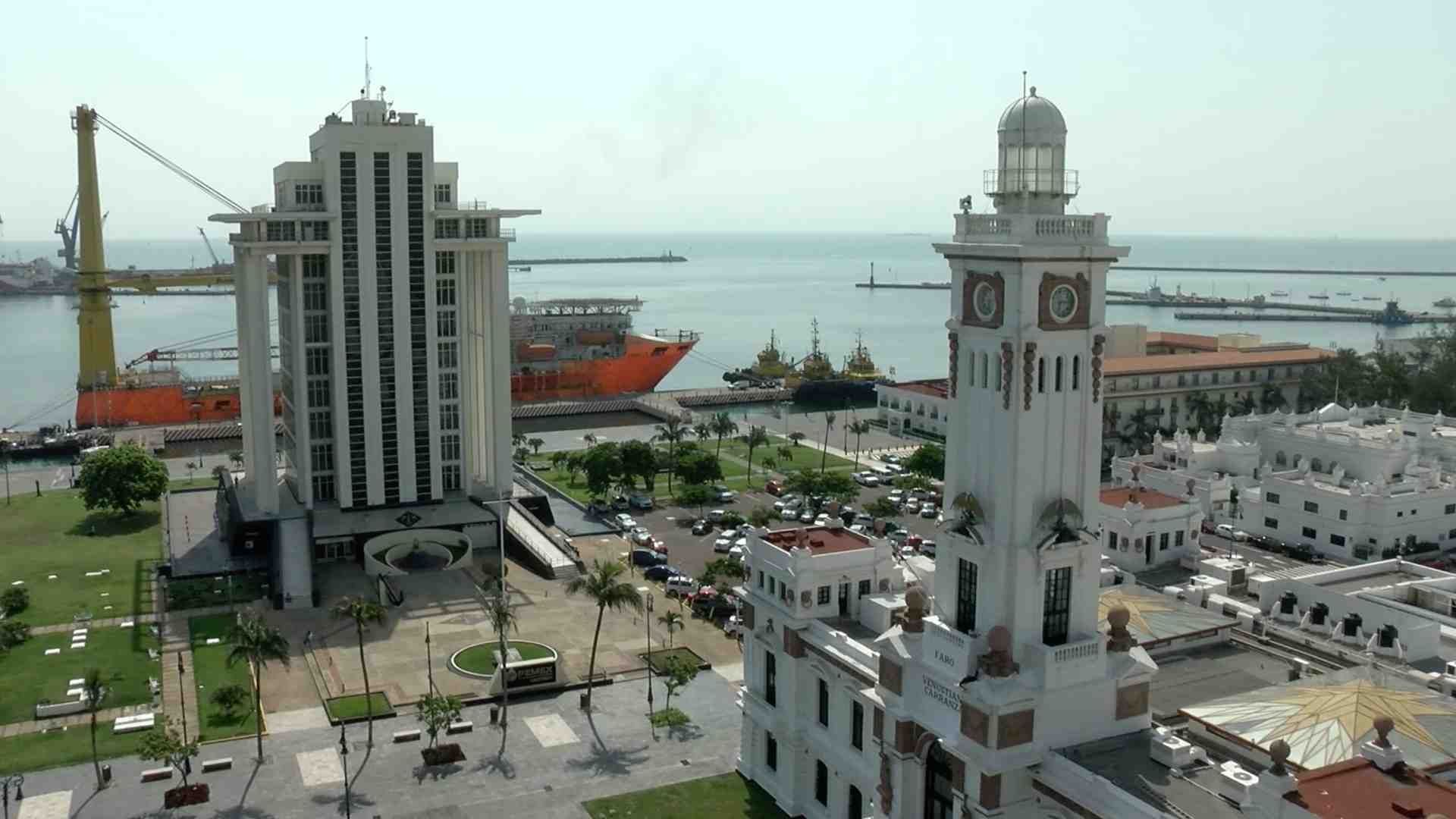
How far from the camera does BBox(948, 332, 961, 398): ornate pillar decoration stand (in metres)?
27.1

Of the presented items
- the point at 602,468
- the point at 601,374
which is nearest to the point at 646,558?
the point at 602,468

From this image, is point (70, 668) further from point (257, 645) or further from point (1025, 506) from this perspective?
point (1025, 506)

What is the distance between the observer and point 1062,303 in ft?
84.8

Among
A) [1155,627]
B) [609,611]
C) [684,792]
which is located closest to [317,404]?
[609,611]

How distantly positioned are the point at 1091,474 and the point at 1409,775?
26.4 ft

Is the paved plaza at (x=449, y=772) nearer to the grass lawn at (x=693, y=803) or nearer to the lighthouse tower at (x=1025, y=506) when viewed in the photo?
the grass lawn at (x=693, y=803)

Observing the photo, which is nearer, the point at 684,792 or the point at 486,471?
the point at 684,792

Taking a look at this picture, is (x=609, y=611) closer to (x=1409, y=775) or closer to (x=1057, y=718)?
(x=1057, y=718)

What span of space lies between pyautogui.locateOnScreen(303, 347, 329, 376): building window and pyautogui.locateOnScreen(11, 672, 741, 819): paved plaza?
77.1 feet

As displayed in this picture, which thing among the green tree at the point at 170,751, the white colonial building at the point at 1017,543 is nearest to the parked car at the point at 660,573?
the green tree at the point at 170,751

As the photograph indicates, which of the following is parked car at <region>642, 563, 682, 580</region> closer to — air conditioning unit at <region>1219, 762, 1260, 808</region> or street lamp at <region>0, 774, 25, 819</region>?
street lamp at <region>0, 774, 25, 819</region>

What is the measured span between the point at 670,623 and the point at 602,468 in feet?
87.0

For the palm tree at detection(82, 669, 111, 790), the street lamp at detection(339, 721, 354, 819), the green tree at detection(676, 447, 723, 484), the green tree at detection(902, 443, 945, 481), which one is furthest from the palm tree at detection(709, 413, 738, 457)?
the palm tree at detection(82, 669, 111, 790)

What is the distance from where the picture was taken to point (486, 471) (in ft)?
207
